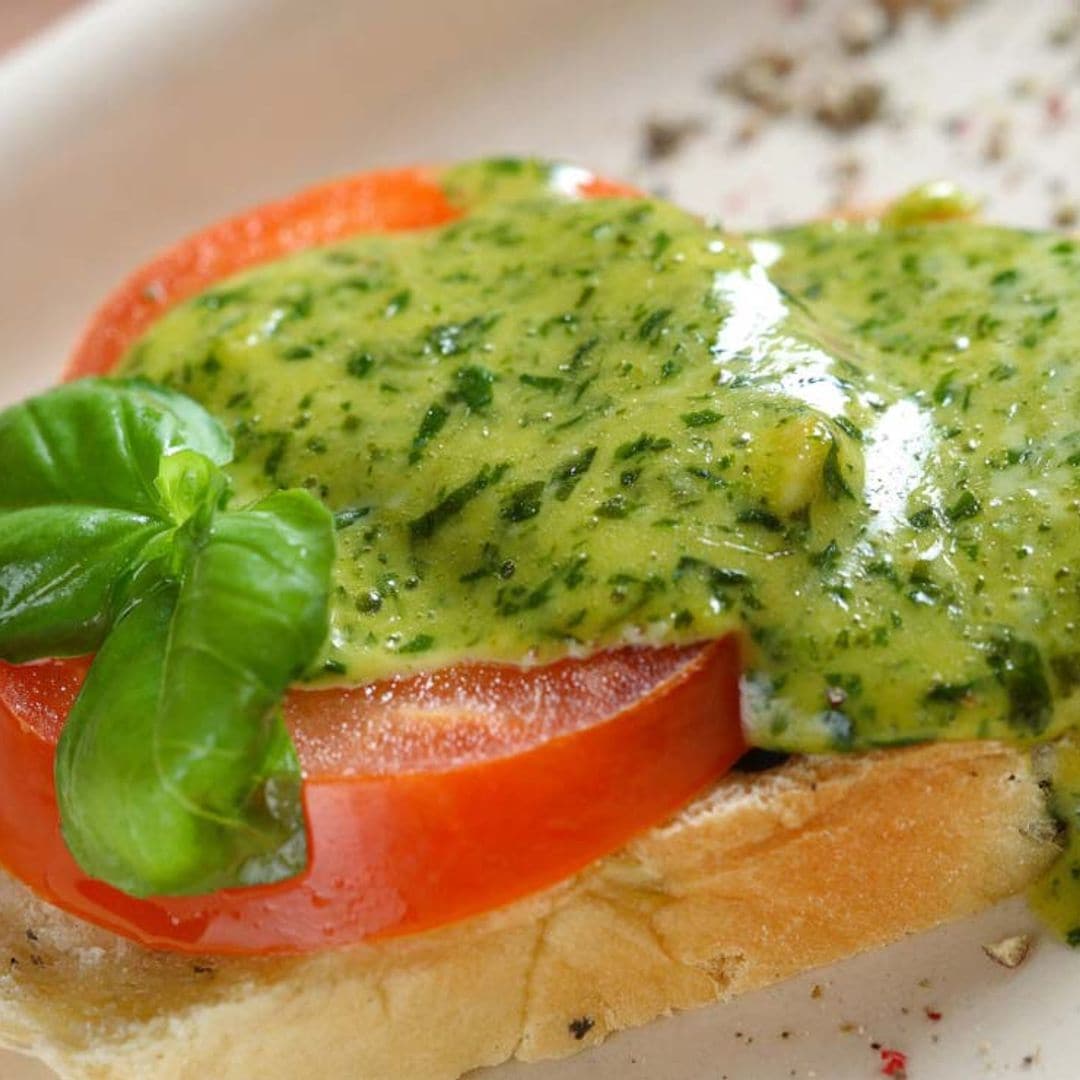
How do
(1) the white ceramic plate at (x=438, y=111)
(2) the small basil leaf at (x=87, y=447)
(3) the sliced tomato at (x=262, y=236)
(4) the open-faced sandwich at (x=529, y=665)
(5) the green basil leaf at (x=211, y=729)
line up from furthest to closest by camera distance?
1. (1) the white ceramic plate at (x=438, y=111)
2. (3) the sliced tomato at (x=262, y=236)
3. (2) the small basil leaf at (x=87, y=447)
4. (4) the open-faced sandwich at (x=529, y=665)
5. (5) the green basil leaf at (x=211, y=729)

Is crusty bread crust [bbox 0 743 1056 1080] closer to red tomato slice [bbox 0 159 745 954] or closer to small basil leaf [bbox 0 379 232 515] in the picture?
red tomato slice [bbox 0 159 745 954]

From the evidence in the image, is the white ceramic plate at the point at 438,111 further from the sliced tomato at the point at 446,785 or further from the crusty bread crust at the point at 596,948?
the sliced tomato at the point at 446,785

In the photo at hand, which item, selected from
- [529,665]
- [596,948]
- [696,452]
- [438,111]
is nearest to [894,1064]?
[596,948]

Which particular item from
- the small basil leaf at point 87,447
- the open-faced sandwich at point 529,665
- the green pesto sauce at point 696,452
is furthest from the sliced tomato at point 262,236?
the small basil leaf at point 87,447

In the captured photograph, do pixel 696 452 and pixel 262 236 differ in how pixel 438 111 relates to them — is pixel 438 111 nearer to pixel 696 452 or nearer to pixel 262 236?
pixel 262 236

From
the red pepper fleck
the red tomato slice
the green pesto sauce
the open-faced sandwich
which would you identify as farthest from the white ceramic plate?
the red pepper fleck

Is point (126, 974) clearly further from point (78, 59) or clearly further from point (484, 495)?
point (78, 59)
